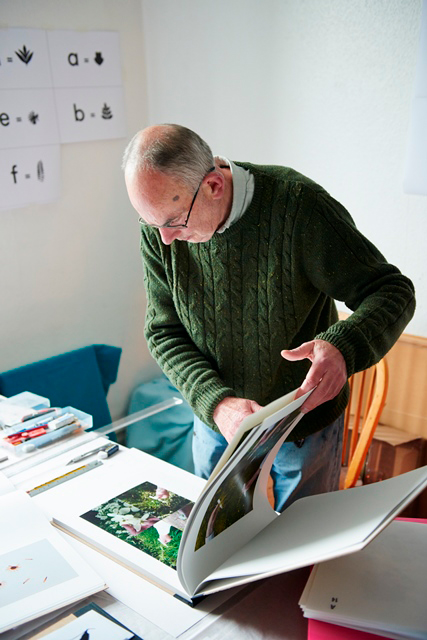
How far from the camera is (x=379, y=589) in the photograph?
86 centimetres

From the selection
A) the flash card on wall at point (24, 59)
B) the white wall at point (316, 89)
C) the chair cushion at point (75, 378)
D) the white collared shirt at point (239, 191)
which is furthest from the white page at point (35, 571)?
the flash card on wall at point (24, 59)

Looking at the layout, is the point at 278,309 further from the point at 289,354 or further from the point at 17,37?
the point at 17,37

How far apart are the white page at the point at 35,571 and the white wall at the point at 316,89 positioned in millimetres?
1399

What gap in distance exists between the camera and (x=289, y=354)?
3.48 ft

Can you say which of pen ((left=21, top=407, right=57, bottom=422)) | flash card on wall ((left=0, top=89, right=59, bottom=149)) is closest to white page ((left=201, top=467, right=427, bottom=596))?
pen ((left=21, top=407, right=57, bottom=422))

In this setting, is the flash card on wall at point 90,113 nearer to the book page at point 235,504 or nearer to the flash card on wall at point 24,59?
the flash card on wall at point 24,59

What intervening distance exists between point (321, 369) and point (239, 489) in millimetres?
268

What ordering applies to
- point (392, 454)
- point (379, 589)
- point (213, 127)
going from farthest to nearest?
point (213, 127) < point (392, 454) < point (379, 589)

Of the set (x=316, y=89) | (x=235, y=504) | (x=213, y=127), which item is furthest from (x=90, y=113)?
(x=235, y=504)

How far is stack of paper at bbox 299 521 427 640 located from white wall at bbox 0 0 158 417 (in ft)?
5.55

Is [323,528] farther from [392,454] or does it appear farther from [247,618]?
[392,454]

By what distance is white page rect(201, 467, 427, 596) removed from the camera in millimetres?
776

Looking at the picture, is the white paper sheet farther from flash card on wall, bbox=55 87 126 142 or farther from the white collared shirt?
the white collared shirt

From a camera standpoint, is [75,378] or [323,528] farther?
[75,378]
